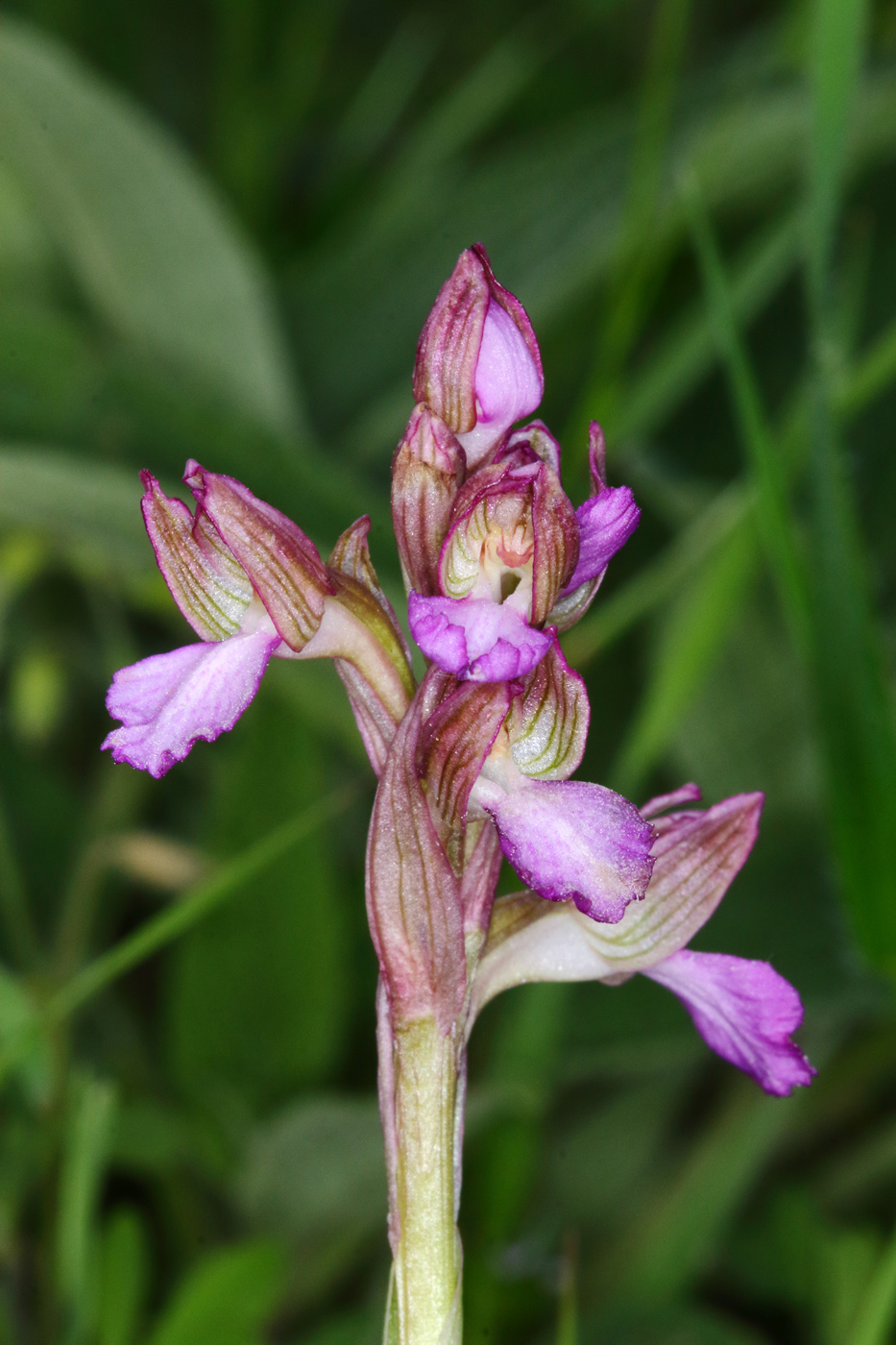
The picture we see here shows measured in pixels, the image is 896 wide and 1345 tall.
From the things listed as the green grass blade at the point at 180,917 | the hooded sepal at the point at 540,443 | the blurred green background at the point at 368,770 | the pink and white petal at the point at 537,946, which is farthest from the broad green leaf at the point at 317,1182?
the hooded sepal at the point at 540,443

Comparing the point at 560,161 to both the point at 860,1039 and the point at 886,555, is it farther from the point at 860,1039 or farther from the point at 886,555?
the point at 860,1039

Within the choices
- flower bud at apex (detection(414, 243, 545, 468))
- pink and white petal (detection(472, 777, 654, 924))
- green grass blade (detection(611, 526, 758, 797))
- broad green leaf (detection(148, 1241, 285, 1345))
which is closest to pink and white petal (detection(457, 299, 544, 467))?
flower bud at apex (detection(414, 243, 545, 468))

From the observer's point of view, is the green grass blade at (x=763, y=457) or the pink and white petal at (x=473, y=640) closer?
the pink and white petal at (x=473, y=640)

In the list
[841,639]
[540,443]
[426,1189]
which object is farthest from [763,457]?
[426,1189]

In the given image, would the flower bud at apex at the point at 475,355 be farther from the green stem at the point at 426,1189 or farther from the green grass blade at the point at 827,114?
the green grass blade at the point at 827,114

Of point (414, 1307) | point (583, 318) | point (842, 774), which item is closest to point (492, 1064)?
point (842, 774)

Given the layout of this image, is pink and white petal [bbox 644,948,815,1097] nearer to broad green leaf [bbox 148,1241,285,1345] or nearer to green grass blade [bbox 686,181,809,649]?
green grass blade [bbox 686,181,809,649]

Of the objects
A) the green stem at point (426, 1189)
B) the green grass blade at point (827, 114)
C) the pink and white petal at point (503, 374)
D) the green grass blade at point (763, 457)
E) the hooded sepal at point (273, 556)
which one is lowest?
the green stem at point (426, 1189)
